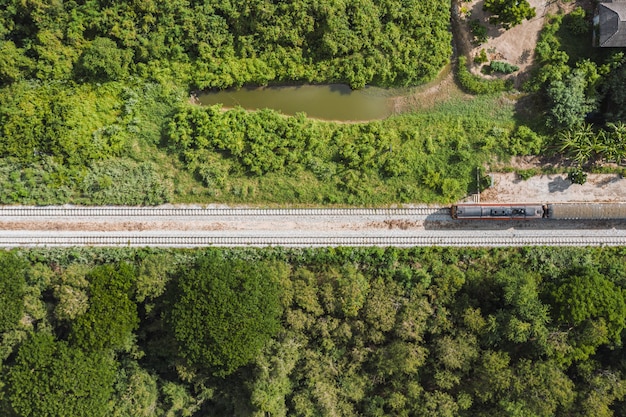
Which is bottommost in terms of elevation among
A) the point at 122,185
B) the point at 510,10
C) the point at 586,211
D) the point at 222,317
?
the point at 222,317

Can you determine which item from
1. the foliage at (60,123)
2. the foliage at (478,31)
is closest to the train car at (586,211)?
the foliage at (478,31)

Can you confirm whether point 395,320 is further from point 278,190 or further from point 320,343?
point 278,190

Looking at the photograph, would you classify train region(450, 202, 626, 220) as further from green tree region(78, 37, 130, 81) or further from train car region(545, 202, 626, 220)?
green tree region(78, 37, 130, 81)

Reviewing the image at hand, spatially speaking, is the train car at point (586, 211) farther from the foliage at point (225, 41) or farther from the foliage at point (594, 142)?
the foliage at point (225, 41)

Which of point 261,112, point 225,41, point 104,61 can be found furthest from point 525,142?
point 104,61

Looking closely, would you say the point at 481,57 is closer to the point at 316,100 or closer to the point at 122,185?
the point at 316,100

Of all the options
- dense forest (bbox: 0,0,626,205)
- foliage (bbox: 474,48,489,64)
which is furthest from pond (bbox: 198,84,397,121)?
foliage (bbox: 474,48,489,64)
